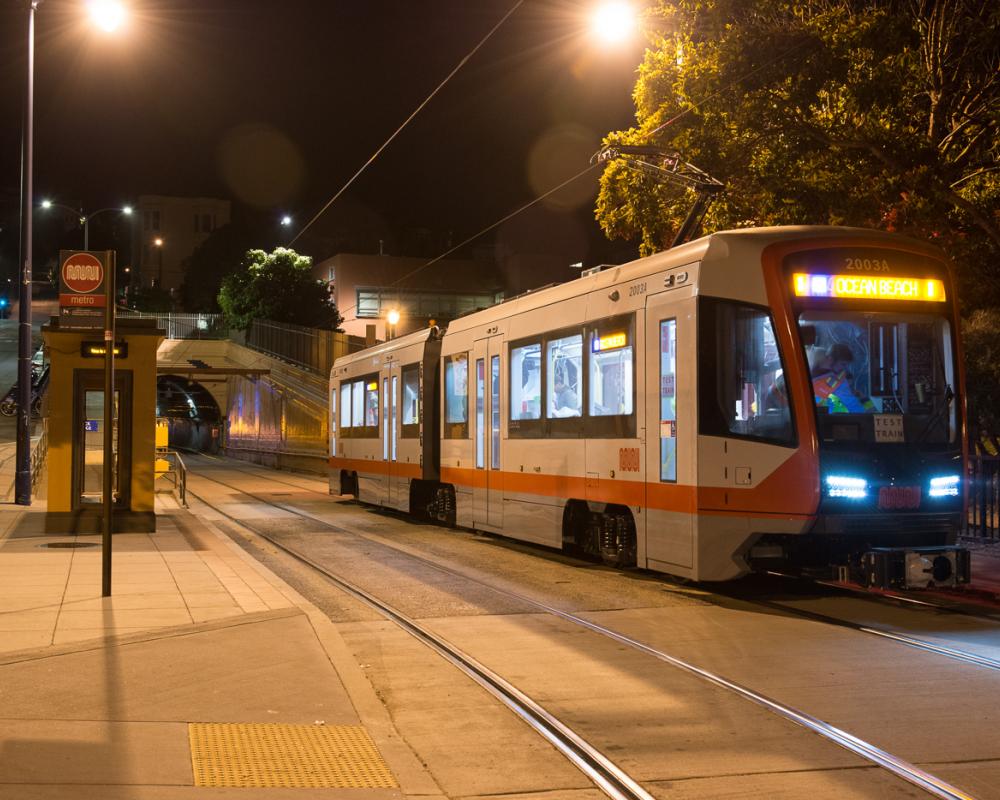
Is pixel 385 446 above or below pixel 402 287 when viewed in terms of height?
below

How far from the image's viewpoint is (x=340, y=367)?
2833cm

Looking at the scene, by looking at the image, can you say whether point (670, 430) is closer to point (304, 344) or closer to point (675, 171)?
point (675, 171)

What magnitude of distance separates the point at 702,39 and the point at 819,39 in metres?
2.31

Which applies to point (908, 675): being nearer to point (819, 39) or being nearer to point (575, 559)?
point (575, 559)

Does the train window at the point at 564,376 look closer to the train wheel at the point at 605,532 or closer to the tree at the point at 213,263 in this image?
the train wheel at the point at 605,532

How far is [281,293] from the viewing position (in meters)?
63.1

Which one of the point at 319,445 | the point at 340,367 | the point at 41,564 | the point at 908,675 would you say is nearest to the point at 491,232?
the point at 319,445

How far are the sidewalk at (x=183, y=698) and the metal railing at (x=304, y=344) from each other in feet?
131

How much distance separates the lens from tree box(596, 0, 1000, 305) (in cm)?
1587

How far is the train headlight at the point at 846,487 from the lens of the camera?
1070 centimetres

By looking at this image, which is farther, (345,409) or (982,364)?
(345,409)

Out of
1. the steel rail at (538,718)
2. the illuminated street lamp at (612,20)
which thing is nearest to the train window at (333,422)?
the illuminated street lamp at (612,20)

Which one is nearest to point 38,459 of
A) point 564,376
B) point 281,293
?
point 564,376

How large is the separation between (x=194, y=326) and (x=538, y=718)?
208 feet
